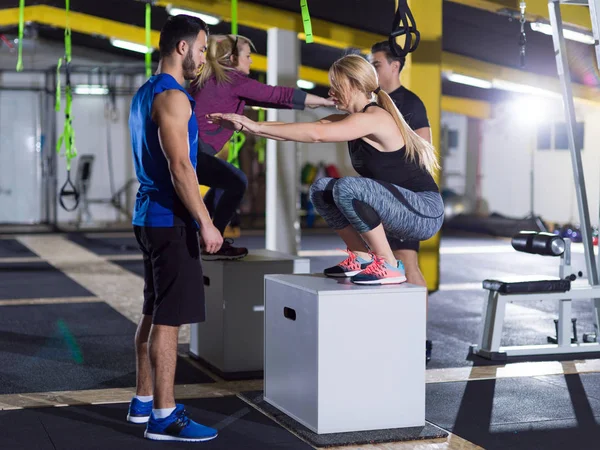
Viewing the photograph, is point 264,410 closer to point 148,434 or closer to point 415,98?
point 148,434

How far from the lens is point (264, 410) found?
336 centimetres

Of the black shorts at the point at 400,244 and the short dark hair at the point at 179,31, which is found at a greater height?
the short dark hair at the point at 179,31

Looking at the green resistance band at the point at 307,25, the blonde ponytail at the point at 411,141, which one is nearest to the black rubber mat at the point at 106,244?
the green resistance band at the point at 307,25

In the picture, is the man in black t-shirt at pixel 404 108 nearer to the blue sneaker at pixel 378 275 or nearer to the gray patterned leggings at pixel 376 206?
the gray patterned leggings at pixel 376 206

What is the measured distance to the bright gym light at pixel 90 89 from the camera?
1420 cm

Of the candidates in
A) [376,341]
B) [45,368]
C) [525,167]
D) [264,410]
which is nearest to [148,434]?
[264,410]

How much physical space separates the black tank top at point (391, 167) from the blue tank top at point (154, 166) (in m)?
0.74

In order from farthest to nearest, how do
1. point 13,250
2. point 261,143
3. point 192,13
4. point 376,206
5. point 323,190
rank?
point 261,143
point 13,250
point 192,13
point 323,190
point 376,206

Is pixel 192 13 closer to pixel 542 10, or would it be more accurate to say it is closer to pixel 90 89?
pixel 542 10

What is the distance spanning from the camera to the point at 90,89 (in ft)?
47.6

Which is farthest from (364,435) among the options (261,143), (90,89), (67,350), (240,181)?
(90,89)

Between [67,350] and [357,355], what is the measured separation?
85.8 inches

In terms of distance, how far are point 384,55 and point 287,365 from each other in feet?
5.51

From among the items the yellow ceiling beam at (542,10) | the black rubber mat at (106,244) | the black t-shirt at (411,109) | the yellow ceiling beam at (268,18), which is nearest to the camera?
the black t-shirt at (411,109)
